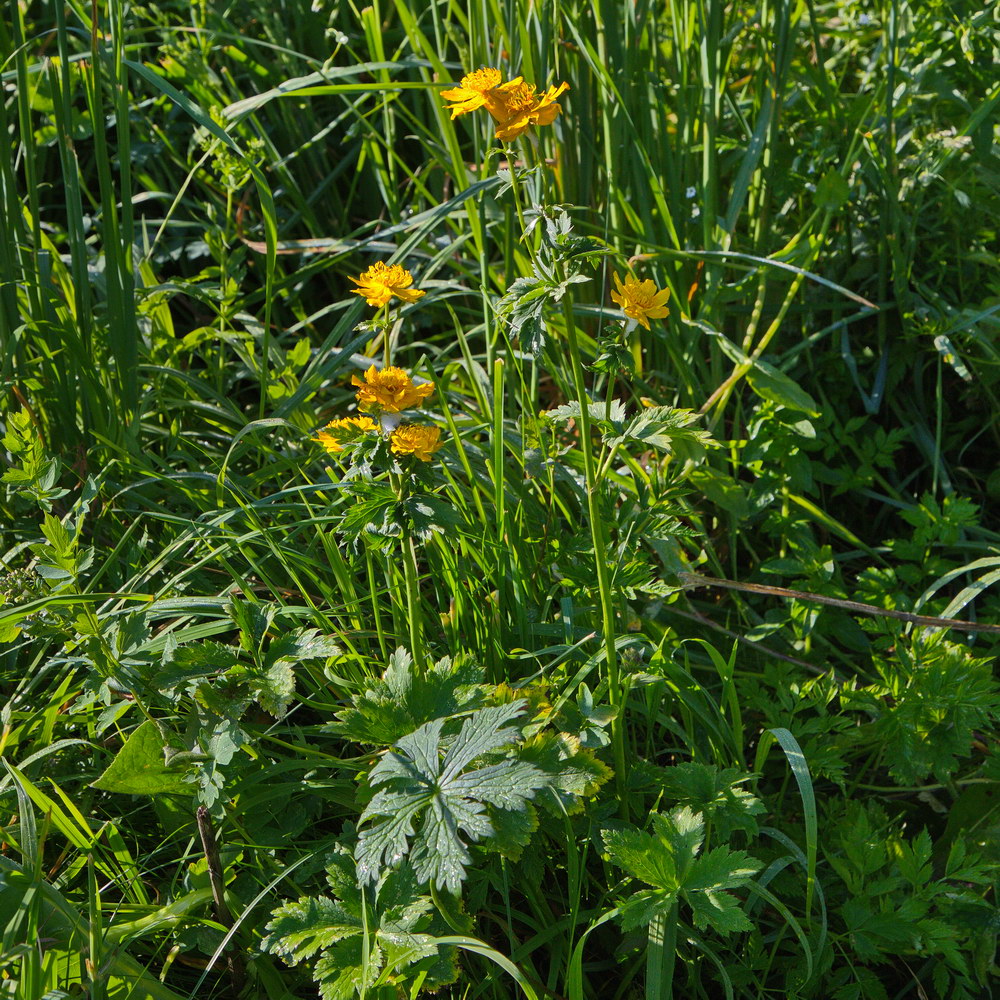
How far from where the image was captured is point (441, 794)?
41.2 inches

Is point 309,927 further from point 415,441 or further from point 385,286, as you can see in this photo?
point 385,286

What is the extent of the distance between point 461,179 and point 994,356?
3.30 ft

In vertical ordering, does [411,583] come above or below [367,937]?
above

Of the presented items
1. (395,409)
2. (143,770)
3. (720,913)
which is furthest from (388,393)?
(720,913)

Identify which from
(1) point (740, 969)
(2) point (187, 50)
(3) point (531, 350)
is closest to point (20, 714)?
(3) point (531, 350)

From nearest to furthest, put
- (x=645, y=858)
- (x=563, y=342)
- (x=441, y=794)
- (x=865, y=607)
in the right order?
(x=441, y=794) → (x=645, y=858) → (x=865, y=607) → (x=563, y=342)

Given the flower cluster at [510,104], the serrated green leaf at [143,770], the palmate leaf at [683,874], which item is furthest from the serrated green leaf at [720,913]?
the flower cluster at [510,104]

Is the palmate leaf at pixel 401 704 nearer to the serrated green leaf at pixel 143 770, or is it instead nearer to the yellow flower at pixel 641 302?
the serrated green leaf at pixel 143 770

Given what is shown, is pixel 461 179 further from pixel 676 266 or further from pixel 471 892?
pixel 471 892

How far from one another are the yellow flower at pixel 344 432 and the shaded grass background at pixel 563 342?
0.90 feet

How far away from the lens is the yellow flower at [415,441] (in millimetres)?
1086

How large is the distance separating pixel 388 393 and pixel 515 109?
0.32 metres

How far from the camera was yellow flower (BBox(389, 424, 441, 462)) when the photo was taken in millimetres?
1086

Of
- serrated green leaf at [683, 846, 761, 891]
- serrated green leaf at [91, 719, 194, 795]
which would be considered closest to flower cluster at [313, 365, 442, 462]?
serrated green leaf at [91, 719, 194, 795]
